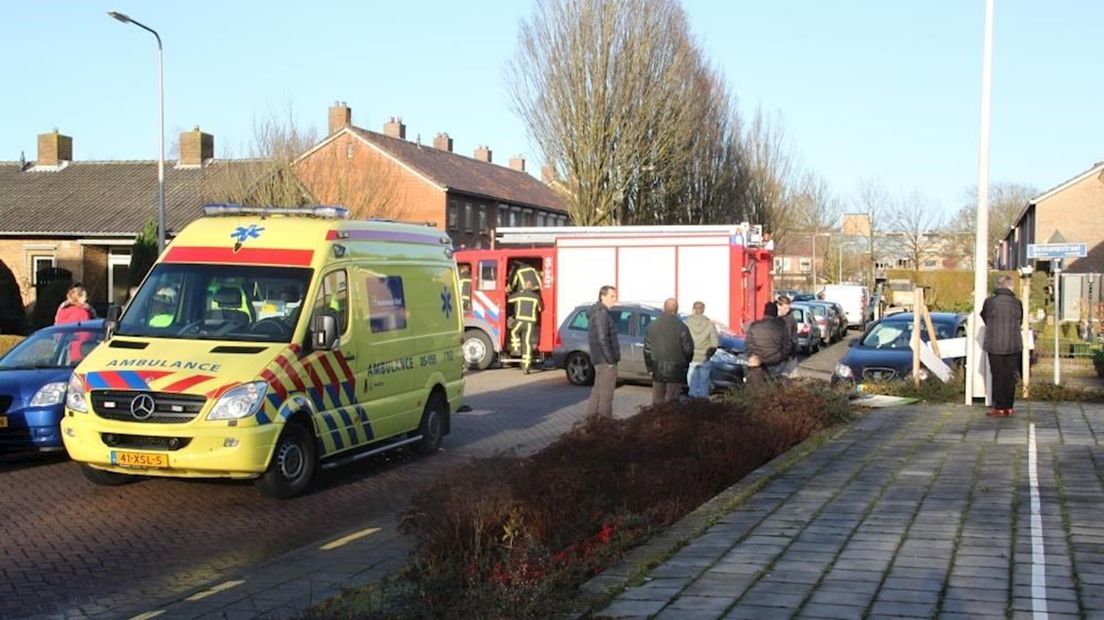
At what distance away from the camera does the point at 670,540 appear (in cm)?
681

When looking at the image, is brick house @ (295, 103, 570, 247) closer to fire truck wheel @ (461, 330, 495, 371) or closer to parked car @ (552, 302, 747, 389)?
fire truck wheel @ (461, 330, 495, 371)

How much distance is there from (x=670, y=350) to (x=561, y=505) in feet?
27.3

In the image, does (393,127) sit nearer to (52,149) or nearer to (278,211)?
(52,149)

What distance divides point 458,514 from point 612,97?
3160 cm

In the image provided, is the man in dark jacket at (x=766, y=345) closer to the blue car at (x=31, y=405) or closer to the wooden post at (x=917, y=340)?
the wooden post at (x=917, y=340)

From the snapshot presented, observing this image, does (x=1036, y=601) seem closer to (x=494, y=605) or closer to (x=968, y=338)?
(x=494, y=605)

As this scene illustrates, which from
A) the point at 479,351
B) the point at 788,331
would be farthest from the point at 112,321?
the point at 479,351

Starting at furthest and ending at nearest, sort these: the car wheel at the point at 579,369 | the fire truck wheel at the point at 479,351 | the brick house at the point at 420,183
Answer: the brick house at the point at 420,183 → the fire truck wheel at the point at 479,351 → the car wheel at the point at 579,369

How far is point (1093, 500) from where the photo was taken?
318 inches

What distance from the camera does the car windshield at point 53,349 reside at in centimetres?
1315

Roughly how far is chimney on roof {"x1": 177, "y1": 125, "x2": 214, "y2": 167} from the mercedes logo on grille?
40653mm

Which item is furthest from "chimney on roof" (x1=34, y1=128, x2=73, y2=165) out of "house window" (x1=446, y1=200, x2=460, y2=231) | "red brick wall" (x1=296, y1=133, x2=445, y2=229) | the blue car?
the blue car

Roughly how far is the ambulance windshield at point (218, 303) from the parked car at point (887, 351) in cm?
913

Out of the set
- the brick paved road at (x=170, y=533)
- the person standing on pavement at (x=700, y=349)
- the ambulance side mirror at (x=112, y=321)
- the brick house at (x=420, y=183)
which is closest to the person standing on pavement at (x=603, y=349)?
the brick paved road at (x=170, y=533)
